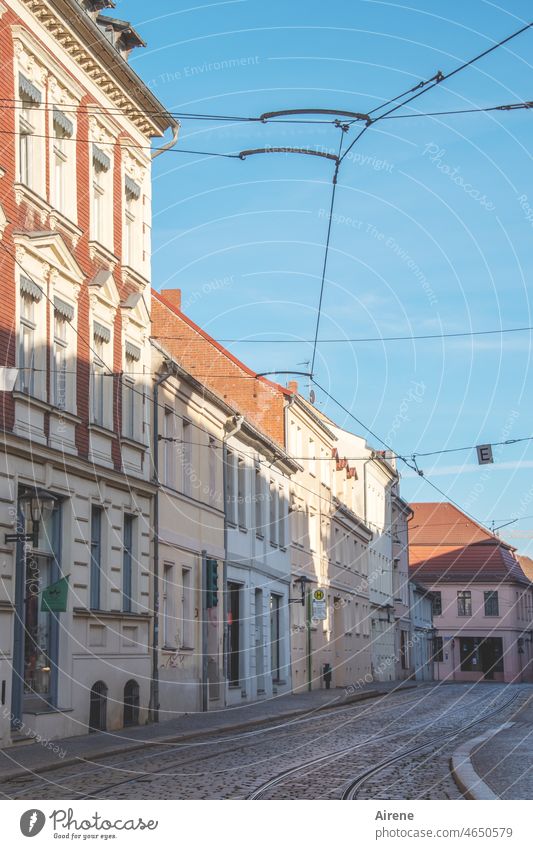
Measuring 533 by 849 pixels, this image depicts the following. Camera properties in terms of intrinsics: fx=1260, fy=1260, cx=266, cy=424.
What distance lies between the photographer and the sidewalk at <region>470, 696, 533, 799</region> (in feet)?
41.2

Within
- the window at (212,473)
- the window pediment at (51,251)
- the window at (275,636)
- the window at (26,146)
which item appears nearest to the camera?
the window pediment at (51,251)

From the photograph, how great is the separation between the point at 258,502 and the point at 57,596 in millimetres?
17726

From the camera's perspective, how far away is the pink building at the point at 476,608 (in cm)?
9162

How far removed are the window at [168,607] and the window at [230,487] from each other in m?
5.67

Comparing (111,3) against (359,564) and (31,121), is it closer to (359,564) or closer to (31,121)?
(31,121)

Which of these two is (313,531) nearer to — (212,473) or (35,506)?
(212,473)

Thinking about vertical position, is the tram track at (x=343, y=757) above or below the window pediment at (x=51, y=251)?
below

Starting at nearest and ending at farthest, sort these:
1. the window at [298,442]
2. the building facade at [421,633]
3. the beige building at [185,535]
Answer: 1. the beige building at [185,535]
2. the window at [298,442]
3. the building facade at [421,633]

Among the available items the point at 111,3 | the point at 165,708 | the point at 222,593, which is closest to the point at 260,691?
the point at 222,593

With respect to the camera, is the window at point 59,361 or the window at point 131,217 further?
the window at point 131,217

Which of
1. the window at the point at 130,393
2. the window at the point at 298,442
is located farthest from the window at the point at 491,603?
the window at the point at 130,393

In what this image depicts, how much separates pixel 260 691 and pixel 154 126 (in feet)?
57.4

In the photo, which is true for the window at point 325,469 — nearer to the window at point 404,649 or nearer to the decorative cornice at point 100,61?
the decorative cornice at point 100,61

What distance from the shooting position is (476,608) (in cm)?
9269
